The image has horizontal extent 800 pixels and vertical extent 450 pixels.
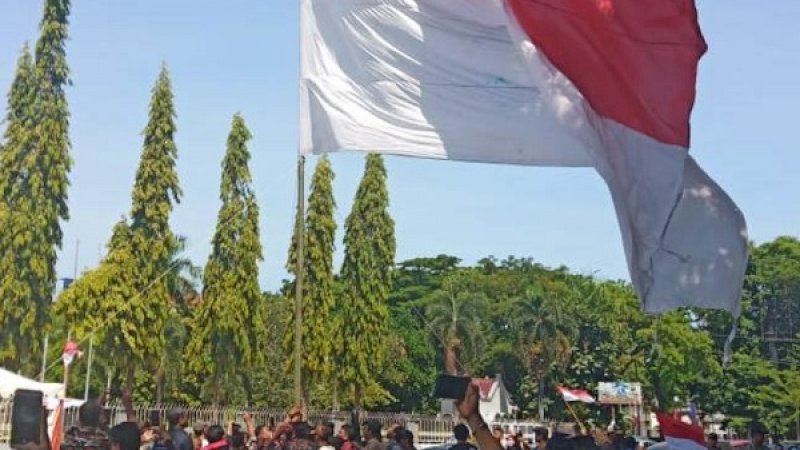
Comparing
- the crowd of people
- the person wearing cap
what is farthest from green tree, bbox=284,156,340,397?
the person wearing cap

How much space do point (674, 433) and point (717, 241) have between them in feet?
7.75

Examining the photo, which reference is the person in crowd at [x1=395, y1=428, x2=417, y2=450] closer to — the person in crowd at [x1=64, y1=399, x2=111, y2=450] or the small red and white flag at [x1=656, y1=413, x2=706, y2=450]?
the person in crowd at [x1=64, y1=399, x2=111, y2=450]

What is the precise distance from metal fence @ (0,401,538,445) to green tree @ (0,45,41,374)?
4.62 m

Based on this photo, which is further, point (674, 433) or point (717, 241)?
point (717, 241)

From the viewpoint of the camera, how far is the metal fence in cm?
2552

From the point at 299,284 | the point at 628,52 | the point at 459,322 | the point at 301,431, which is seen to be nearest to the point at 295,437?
the point at 301,431

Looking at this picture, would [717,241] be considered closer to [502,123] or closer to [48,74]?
[502,123]

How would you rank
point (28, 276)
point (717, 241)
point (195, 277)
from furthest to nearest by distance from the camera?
1. point (195, 277)
2. point (28, 276)
3. point (717, 241)

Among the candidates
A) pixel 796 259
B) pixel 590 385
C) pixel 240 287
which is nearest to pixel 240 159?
pixel 240 287

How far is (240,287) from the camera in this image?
43.0 metres

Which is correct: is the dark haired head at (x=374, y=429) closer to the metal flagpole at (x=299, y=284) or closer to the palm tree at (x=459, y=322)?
the metal flagpole at (x=299, y=284)

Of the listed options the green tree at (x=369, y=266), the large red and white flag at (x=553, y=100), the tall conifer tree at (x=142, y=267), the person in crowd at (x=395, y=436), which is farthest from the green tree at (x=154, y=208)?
the large red and white flag at (x=553, y=100)

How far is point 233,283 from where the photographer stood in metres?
43.1

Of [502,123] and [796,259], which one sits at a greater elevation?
[796,259]
